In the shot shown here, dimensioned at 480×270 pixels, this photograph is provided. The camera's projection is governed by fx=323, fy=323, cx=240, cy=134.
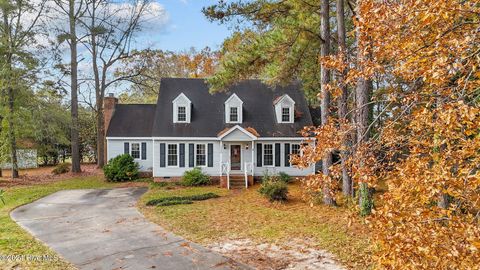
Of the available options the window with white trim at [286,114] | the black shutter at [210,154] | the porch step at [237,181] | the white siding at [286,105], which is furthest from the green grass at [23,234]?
the window with white trim at [286,114]

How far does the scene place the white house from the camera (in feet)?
62.8

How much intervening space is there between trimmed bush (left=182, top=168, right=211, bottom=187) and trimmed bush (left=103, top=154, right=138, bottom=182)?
3.69 m

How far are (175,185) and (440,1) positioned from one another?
55.1 ft

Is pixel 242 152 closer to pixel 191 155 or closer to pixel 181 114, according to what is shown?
pixel 191 155

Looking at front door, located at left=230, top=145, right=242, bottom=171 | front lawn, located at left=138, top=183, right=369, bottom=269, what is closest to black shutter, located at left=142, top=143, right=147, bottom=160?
front door, located at left=230, top=145, right=242, bottom=171

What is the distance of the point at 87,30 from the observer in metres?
24.6

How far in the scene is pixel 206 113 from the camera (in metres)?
20.5

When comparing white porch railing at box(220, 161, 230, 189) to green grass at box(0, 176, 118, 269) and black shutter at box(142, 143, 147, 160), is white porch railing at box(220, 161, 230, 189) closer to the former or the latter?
black shutter at box(142, 143, 147, 160)

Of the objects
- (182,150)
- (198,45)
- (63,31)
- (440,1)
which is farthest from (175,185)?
(198,45)

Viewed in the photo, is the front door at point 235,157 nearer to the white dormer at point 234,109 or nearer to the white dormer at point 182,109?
the white dormer at point 234,109

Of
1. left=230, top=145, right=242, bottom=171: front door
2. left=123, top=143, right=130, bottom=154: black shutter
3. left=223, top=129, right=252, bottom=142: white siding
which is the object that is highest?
left=223, top=129, right=252, bottom=142: white siding

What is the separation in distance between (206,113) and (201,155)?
2829mm

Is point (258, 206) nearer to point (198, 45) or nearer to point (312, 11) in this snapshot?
point (312, 11)

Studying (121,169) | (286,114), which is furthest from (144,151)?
(286,114)
